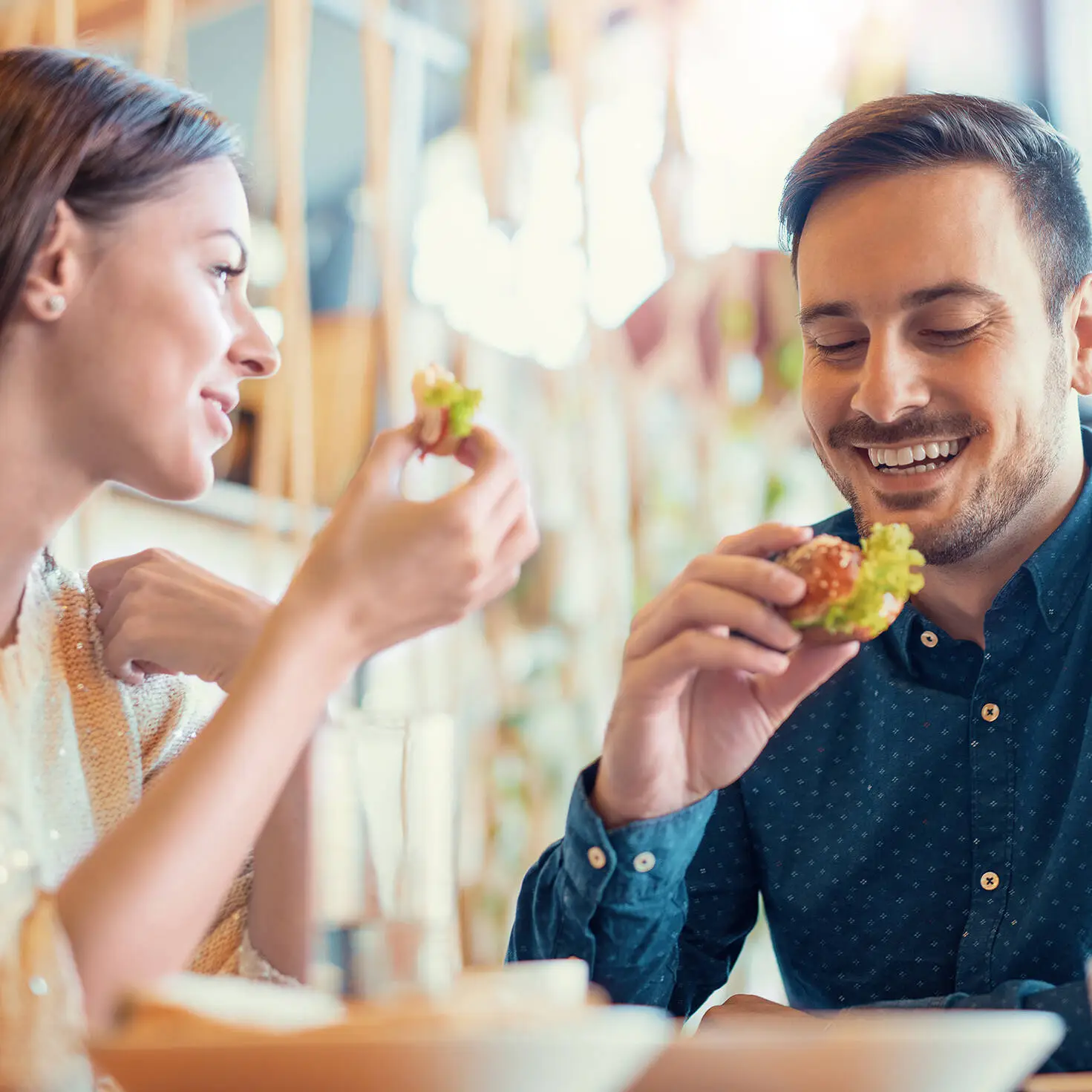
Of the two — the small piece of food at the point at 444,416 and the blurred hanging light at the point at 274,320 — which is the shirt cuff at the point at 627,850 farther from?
the blurred hanging light at the point at 274,320

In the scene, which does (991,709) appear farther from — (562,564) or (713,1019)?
(562,564)

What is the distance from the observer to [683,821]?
1359 millimetres

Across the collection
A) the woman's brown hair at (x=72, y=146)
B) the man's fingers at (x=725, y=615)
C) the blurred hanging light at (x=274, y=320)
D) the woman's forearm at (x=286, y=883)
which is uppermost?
the blurred hanging light at (x=274, y=320)

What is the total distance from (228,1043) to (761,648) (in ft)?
2.16

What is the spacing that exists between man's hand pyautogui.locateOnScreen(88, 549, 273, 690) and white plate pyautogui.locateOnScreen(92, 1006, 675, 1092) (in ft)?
2.04

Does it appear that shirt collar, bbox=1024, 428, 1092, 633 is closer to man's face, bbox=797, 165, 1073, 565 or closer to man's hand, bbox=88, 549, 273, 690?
man's face, bbox=797, 165, 1073, 565

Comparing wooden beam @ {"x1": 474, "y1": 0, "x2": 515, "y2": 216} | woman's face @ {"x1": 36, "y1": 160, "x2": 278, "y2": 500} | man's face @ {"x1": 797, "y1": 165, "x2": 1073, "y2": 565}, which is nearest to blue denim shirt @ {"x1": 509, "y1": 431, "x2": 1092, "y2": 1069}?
man's face @ {"x1": 797, "y1": 165, "x2": 1073, "y2": 565}

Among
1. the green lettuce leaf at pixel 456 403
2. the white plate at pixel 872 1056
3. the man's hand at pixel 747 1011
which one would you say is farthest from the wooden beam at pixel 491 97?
the white plate at pixel 872 1056

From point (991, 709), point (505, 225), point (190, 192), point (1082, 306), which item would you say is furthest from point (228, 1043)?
point (505, 225)

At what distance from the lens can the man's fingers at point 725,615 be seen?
45.6 inches

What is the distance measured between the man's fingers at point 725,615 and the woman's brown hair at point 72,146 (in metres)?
0.72

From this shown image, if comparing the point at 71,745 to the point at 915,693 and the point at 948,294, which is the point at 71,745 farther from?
the point at 948,294

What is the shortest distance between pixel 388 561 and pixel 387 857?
0.82ft

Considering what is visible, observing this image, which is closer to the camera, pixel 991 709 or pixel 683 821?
pixel 683 821
